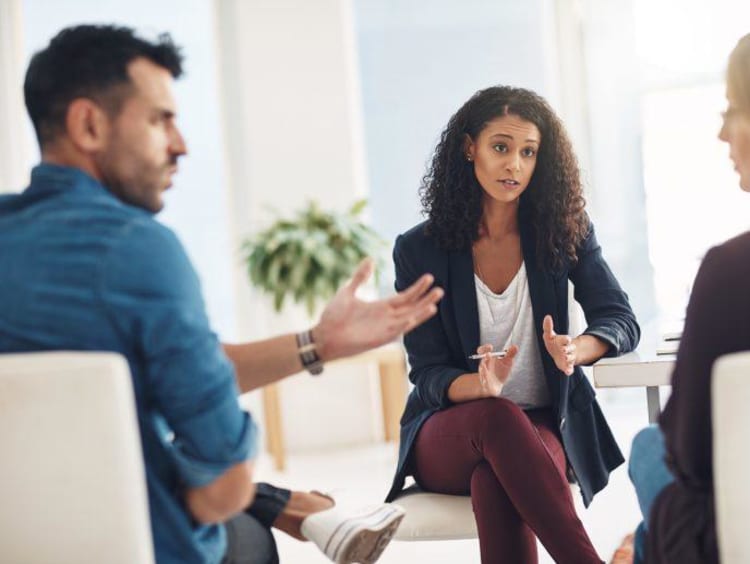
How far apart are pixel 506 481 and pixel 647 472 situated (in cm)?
45

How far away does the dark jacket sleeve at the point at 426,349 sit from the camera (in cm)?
240

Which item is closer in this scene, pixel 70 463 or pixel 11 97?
pixel 70 463

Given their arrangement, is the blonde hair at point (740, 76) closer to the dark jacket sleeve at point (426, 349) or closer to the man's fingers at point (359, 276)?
the man's fingers at point (359, 276)

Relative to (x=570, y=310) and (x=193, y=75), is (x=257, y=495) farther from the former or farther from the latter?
(x=193, y=75)

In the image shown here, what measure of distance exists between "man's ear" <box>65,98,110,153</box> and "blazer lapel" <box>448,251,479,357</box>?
1.17 meters

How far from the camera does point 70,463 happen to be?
1352mm

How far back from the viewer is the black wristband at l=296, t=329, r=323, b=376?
173cm

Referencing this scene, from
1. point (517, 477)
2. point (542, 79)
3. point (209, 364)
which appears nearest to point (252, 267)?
point (542, 79)

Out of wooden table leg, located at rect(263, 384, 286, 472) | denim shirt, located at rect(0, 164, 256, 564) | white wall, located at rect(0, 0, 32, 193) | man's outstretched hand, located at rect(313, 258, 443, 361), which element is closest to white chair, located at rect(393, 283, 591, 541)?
man's outstretched hand, located at rect(313, 258, 443, 361)

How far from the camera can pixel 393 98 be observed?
6051 mm

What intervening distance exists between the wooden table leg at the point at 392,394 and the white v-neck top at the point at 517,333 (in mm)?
2893

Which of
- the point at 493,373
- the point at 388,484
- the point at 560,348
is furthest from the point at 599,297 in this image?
the point at 388,484

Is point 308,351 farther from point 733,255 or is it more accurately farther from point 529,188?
point 529,188

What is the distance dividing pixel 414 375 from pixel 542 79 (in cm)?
390
